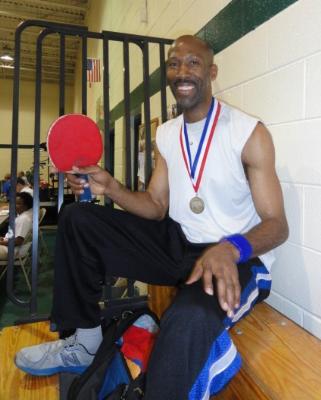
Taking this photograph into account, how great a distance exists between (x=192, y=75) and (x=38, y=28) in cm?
754

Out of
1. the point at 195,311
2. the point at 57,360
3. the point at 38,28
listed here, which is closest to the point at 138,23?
the point at 57,360

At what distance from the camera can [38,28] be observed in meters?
7.57

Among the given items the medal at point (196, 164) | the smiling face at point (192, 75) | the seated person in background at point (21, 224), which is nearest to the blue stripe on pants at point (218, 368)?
the medal at point (196, 164)

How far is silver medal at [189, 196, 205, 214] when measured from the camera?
1.37 m

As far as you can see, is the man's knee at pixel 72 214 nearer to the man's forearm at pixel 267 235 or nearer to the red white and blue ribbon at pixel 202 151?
the red white and blue ribbon at pixel 202 151

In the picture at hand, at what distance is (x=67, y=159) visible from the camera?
133 cm

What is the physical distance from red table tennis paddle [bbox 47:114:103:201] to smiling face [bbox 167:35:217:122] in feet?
1.33

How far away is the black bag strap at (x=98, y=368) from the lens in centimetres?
117

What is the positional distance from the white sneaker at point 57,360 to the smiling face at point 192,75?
110 centimetres

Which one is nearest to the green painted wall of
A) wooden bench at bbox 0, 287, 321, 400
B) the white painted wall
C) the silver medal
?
the white painted wall

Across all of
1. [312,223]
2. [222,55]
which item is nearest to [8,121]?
[222,55]

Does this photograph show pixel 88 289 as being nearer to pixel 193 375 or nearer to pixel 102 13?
pixel 193 375

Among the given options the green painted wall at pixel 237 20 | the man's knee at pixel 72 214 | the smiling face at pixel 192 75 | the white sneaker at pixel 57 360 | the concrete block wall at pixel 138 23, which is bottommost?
the white sneaker at pixel 57 360

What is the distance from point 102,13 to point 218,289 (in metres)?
5.54
